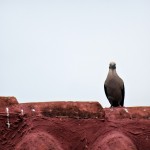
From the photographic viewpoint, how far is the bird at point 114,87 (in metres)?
9.34

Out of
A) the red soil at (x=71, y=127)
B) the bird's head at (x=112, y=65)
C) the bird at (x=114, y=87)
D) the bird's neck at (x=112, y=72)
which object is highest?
the bird's head at (x=112, y=65)

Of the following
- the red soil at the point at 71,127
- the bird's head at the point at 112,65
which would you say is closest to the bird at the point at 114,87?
the bird's head at the point at 112,65

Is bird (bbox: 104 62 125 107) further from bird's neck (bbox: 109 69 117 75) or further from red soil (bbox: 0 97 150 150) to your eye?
red soil (bbox: 0 97 150 150)

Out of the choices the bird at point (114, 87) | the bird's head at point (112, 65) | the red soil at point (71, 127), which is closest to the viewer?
the red soil at point (71, 127)

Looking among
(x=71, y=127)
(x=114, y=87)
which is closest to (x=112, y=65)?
(x=114, y=87)

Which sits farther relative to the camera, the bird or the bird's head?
the bird's head

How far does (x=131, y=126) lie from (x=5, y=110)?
1381 mm

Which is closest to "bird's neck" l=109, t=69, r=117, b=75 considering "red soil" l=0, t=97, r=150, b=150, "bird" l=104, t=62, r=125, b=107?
"bird" l=104, t=62, r=125, b=107

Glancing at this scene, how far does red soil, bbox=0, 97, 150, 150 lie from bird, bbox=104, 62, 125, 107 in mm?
4001

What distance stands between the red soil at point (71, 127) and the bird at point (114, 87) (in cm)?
400

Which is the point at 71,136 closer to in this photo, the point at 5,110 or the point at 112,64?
the point at 5,110

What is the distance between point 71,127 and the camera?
4.91 metres

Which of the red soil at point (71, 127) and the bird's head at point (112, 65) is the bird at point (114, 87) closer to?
the bird's head at point (112, 65)

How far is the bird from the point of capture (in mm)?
9344
